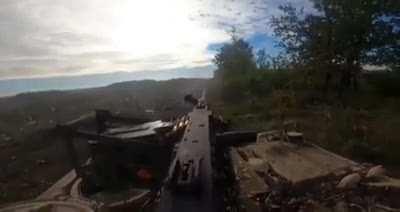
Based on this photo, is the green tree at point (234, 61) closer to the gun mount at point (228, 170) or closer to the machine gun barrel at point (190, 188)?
the gun mount at point (228, 170)

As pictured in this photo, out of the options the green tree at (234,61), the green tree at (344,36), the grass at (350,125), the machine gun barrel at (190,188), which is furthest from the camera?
the green tree at (234,61)

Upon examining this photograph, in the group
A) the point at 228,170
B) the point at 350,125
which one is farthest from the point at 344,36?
the point at 228,170

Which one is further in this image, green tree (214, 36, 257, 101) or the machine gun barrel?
green tree (214, 36, 257, 101)

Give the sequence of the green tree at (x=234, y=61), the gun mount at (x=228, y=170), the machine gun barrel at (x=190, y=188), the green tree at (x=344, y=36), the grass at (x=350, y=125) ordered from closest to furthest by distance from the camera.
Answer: the machine gun barrel at (x=190, y=188) < the gun mount at (x=228, y=170) < the grass at (x=350, y=125) < the green tree at (x=344, y=36) < the green tree at (x=234, y=61)

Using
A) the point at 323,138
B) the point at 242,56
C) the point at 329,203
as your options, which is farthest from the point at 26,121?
the point at 242,56

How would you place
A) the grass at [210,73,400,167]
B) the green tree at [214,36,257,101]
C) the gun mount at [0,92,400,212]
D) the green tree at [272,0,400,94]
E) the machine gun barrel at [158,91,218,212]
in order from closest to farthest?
the machine gun barrel at [158,91,218,212], the gun mount at [0,92,400,212], the grass at [210,73,400,167], the green tree at [272,0,400,94], the green tree at [214,36,257,101]

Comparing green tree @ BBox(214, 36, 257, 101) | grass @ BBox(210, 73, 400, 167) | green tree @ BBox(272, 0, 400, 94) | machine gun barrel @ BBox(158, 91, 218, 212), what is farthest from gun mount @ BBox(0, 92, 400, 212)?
green tree @ BBox(214, 36, 257, 101)

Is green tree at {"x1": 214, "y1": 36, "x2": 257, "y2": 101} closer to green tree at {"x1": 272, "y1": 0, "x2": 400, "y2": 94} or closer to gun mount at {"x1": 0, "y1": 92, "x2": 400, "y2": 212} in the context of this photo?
green tree at {"x1": 272, "y1": 0, "x2": 400, "y2": 94}

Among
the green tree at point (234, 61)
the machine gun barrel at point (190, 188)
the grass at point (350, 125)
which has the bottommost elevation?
the grass at point (350, 125)

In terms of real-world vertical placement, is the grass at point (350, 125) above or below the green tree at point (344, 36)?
Result: below

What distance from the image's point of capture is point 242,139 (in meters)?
5.74

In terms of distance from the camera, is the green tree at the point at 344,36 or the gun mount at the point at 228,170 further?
the green tree at the point at 344,36

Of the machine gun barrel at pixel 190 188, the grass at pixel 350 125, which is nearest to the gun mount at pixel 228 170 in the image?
the machine gun barrel at pixel 190 188

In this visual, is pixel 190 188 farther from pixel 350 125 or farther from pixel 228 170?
pixel 350 125
